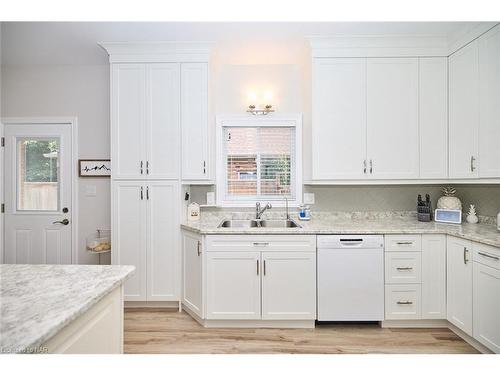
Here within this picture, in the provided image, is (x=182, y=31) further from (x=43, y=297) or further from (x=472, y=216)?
(x=472, y=216)

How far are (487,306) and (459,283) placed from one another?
0.96ft

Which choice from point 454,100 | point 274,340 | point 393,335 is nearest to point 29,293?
point 274,340

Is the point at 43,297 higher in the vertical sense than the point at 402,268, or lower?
higher

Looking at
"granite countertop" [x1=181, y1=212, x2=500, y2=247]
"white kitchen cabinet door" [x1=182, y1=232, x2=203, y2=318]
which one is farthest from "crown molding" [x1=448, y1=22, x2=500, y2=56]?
"white kitchen cabinet door" [x1=182, y1=232, x2=203, y2=318]

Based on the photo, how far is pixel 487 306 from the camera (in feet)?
6.68

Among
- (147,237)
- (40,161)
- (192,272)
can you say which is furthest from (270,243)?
(40,161)

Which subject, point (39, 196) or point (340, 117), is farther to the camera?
point (39, 196)

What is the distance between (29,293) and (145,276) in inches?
73.0

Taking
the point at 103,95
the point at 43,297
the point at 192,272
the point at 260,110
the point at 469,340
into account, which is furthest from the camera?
the point at 103,95

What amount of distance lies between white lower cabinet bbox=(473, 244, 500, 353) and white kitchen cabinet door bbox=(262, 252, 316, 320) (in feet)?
3.85

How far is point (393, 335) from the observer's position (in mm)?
2434

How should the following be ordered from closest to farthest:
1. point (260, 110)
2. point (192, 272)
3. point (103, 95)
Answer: point (192, 272) < point (260, 110) < point (103, 95)

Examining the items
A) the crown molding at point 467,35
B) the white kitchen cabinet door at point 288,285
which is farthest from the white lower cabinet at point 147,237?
the crown molding at point 467,35

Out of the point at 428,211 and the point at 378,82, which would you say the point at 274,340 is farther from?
the point at 378,82
